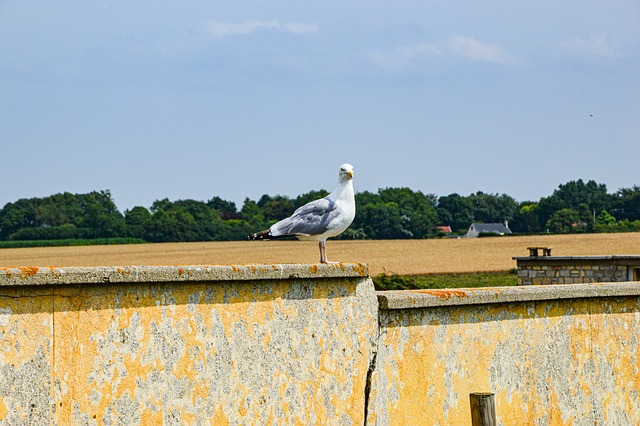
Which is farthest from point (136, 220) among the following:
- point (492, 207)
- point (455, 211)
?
point (492, 207)

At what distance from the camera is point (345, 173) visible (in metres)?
7.21

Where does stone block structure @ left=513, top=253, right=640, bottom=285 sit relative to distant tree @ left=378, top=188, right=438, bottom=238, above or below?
below

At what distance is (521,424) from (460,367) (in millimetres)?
900

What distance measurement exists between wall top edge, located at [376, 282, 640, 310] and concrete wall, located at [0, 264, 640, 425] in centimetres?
2

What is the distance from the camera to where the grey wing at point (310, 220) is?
279 inches

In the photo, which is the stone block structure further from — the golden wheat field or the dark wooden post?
the golden wheat field

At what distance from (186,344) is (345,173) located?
6.07 feet

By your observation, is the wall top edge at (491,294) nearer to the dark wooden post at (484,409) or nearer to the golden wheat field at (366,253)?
the dark wooden post at (484,409)

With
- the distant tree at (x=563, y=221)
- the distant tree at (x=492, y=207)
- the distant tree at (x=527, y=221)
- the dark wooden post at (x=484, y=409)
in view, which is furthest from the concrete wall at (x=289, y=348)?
the distant tree at (x=492, y=207)

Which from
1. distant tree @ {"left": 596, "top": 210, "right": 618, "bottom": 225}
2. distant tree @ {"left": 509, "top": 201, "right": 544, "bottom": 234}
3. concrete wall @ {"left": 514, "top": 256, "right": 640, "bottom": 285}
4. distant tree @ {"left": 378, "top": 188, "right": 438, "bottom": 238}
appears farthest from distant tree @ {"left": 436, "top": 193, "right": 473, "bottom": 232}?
concrete wall @ {"left": 514, "top": 256, "right": 640, "bottom": 285}

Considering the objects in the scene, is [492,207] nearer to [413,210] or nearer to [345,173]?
[413,210]

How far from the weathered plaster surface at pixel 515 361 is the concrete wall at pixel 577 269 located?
1656 cm

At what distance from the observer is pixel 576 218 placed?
→ 10212cm

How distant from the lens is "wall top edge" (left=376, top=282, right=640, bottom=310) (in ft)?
23.8
